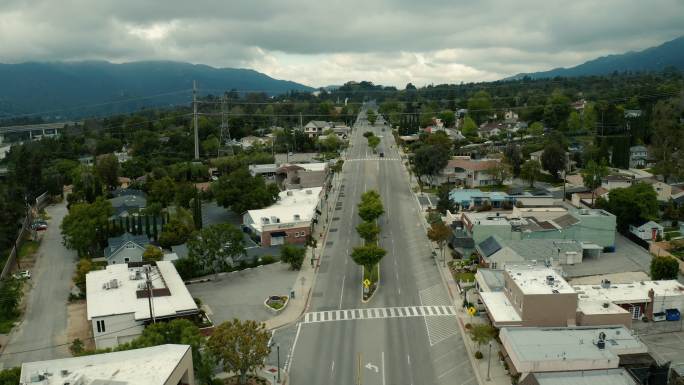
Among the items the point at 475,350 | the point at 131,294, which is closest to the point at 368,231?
the point at 475,350

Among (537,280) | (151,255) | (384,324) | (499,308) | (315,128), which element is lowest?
(384,324)

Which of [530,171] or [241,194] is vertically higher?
[530,171]

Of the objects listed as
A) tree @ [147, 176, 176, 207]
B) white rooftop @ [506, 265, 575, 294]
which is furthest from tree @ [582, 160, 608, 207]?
tree @ [147, 176, 176, 207]

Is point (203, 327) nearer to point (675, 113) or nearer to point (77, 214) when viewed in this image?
point (77, 214)

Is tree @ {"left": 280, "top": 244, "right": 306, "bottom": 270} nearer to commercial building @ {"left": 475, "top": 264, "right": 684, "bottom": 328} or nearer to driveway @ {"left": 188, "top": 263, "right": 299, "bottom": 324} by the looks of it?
driveway @ {"left": 188, "top": 263, "right": 299, "bottom": 324}

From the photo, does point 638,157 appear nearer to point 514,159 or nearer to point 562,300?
A: point 514,159

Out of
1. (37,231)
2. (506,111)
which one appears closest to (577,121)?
(506,111)
